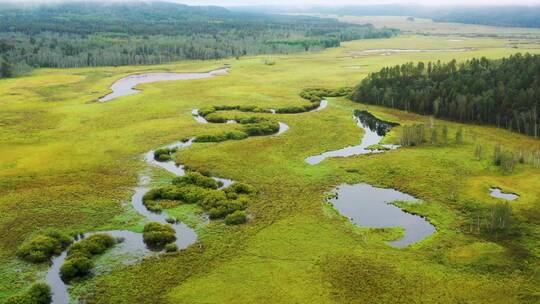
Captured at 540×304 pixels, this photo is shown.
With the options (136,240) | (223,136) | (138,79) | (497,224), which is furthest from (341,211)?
(138,79)

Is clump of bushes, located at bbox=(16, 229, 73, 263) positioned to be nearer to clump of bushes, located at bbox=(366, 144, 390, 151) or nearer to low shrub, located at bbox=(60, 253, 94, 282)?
low shrub, located at bbox=(60, 253, 94, 282)

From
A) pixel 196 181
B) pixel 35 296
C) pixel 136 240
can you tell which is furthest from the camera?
pixel 196 181

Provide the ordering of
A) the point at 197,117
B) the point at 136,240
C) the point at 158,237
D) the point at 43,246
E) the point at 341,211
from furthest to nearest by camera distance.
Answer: the point at 197,117 → the point at 341,211 → the point at 136,240 → the point at 158,237 → the point at 43,246

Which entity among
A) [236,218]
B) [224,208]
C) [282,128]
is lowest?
[236,218]

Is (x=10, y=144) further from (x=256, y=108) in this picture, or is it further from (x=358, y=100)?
(x=358, y=100)

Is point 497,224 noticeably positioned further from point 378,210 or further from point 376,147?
point 376,147

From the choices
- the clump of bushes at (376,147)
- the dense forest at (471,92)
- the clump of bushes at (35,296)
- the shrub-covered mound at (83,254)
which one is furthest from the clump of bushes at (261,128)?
the clump of bushes at (35,296)

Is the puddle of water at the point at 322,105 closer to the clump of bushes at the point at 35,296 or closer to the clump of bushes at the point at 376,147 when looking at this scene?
the clump of bushes at the point at 376,147

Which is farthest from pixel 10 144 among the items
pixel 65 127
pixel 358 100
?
pixel 358 100
